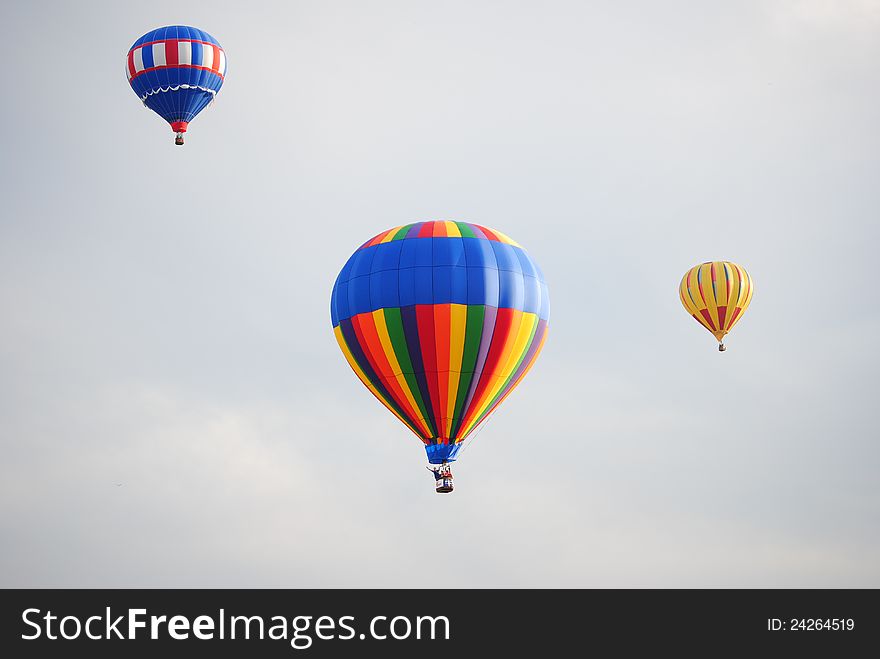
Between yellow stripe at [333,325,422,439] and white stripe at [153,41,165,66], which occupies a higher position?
white stripe at [153,41,165,66]

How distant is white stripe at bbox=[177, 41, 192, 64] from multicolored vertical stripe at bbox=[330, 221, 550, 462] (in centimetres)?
917

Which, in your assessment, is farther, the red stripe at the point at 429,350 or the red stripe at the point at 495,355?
the red stripe at the point at 495,355

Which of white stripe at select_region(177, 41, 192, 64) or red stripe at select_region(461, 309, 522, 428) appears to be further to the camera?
white stripe at select_region(177, 41, 192, 64)

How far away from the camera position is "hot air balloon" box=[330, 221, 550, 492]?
3772 cm

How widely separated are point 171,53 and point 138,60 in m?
1.04

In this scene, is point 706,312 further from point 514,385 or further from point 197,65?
point 197,65

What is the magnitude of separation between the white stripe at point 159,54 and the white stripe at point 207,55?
Result: 107 cm

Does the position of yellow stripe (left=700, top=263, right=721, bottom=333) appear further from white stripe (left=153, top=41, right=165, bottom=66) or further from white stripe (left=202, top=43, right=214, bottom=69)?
white stripe (left=153, top=41, right=165, bottom=66)

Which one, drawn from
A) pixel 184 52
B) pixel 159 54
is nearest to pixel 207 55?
pixel 184 52

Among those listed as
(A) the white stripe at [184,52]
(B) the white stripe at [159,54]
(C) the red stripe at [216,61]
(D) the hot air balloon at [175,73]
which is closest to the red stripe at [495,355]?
(D) the hot air balloon at [175,73]

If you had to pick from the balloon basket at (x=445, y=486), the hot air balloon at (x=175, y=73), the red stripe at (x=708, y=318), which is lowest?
the balloon basket at (x=445, y=486)

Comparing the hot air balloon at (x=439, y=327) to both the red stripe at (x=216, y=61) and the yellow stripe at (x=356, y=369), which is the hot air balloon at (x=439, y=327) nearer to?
the yellow stripe at (x=356, y=369)

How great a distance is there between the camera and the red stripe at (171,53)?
→ 146 feet

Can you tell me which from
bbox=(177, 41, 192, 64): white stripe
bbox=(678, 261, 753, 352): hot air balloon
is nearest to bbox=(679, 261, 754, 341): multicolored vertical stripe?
bbox=(678, 261, 753, 352): hot air balloon
